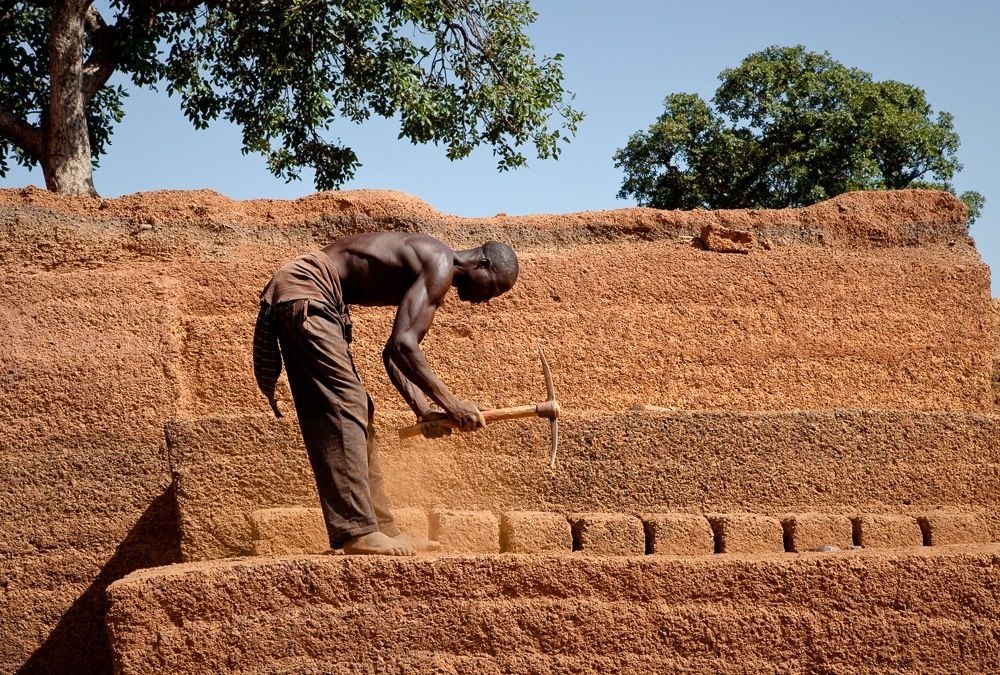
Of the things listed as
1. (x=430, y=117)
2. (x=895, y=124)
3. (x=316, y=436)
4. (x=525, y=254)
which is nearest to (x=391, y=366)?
(x=316, y=436)

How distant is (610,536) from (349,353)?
4.44 feet

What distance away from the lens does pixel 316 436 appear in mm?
4676

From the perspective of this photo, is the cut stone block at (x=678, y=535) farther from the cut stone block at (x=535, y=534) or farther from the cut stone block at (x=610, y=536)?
the cut stone block at (x=535, y=534)

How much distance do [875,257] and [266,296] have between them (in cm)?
345

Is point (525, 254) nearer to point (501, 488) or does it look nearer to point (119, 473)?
point (501, 488)

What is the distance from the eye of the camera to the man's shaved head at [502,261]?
511 cm

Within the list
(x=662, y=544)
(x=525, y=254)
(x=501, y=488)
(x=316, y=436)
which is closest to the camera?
(x=316, y=436)

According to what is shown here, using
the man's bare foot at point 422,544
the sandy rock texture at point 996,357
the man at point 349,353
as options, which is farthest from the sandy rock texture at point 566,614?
the sandy rock texture at point 996,357

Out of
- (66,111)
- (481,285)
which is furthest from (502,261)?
(66,111)

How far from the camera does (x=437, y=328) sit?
20.4 ft

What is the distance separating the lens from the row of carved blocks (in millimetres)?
5070

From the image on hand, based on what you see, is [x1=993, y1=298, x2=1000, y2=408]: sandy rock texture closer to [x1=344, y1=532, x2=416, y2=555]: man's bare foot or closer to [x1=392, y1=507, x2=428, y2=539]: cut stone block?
[x1=392, y1=507, x2=428, y2=539]: cut stone block

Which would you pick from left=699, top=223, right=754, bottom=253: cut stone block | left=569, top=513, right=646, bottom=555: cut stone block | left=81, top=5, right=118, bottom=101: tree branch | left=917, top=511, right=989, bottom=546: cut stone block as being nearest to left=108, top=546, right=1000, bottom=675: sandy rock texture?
left=569, top=513, right=646, bottom=555: cut stone block

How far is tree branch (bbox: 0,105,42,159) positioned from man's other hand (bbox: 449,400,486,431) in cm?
684
